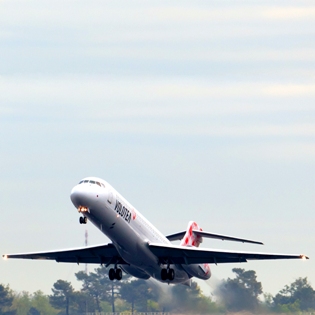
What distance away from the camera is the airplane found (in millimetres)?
84500

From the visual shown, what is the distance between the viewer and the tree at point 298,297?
339 feet

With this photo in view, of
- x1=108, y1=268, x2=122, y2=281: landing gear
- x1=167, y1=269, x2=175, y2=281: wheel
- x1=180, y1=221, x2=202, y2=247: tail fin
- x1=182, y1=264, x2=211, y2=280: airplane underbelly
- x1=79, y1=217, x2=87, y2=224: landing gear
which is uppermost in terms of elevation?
x1=180, y1=221, x2=202, y2=247: tail fin

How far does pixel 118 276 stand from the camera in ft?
307

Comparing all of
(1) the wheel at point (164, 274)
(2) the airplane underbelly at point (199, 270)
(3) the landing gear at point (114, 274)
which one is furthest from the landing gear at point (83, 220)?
(2) the airplane underbelly at point (199, 270)

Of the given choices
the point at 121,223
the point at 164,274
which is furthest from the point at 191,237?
the point at 121,223

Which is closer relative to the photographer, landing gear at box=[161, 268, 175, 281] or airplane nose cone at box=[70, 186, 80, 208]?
airplane nose cone at box=[70, 186, 80, 208]

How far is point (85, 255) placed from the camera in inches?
3757

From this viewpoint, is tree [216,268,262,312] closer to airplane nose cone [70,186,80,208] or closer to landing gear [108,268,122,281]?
landing gear [108,268,122,281]

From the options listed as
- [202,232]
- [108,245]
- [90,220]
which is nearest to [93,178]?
[90,220]

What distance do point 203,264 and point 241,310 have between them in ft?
24.2

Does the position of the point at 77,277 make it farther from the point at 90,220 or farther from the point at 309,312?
the point at 90,220

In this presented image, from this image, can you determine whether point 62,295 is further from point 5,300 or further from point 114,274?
point 114,274

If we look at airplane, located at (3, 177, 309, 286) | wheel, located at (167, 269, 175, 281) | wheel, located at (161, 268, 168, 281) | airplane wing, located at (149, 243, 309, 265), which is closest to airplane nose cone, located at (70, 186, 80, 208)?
airplane, located at (3, 177, 309, 286)

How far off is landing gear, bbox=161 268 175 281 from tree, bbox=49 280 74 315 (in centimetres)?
1995
